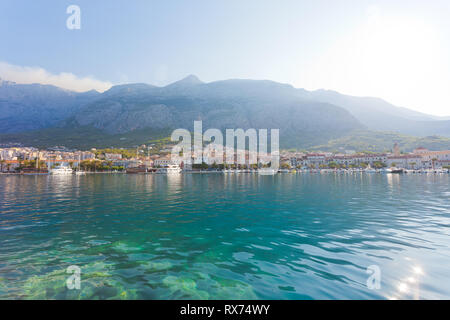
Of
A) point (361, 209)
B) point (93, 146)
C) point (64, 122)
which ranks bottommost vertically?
point (361, 209)

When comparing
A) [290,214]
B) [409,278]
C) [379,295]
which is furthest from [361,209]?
[379,295]

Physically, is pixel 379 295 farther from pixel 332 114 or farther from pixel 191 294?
pixel 332 114

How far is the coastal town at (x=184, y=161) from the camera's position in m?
112

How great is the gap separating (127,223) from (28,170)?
418 feet

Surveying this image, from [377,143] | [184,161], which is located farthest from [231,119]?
[377,143]

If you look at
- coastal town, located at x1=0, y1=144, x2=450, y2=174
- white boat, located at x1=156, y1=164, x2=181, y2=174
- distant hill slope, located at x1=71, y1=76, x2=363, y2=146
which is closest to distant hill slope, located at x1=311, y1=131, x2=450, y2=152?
distant hill slope, located at x1=71, y1=76, x2=363, y2=146

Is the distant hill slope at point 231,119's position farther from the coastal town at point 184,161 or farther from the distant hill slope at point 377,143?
the coastal town at point 184,161

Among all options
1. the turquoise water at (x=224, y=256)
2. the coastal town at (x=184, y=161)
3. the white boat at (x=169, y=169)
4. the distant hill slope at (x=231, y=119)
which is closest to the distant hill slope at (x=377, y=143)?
the distant hill slope at (x=231, y=119)

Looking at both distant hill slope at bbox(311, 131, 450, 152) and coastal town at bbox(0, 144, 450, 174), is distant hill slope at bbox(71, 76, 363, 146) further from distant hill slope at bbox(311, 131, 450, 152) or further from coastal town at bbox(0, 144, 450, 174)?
coastal town at bbox(0, 144, 450, 174)

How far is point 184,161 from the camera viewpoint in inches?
5148

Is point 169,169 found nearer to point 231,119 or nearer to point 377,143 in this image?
point 231,119

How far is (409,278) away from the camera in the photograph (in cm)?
589

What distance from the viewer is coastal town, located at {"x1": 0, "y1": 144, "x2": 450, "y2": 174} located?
112 metres

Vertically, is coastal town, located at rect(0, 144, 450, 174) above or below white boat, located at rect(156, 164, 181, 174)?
above
